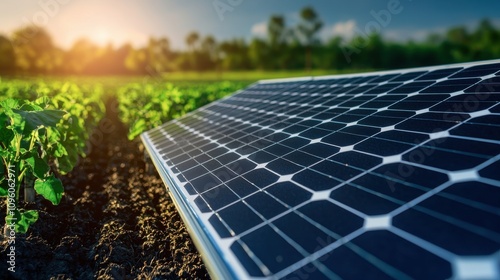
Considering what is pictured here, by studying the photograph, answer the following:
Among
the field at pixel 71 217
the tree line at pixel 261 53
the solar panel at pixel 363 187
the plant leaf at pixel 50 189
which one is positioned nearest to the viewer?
the solar panel at pixel 363 187

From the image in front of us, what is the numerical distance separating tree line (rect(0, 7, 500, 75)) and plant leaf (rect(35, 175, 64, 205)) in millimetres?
74300

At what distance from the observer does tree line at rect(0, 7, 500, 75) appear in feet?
322

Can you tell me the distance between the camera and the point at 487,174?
274cm

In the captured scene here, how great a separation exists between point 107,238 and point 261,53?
123 m

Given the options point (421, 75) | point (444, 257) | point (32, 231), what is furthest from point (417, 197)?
point (32, 231)

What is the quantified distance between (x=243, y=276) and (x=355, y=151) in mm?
2116

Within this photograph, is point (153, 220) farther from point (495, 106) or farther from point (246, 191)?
point (495, 106)

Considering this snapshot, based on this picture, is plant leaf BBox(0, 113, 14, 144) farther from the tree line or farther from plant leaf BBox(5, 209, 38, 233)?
the tree line

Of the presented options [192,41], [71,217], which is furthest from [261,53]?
[71,217]

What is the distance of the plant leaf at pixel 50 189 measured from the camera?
4898 millimetres

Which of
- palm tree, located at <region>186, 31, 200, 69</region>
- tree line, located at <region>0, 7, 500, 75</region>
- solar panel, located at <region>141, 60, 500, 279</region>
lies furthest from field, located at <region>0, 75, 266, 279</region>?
palm tree, located at <region>186, 31, 200, 69</region>

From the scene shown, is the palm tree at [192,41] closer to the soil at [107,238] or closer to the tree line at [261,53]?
the tree line at [261,53]

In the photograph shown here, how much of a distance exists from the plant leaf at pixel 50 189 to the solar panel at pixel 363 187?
155 cm

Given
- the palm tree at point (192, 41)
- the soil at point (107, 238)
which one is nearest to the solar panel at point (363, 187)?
the soil at point (107, 238)
